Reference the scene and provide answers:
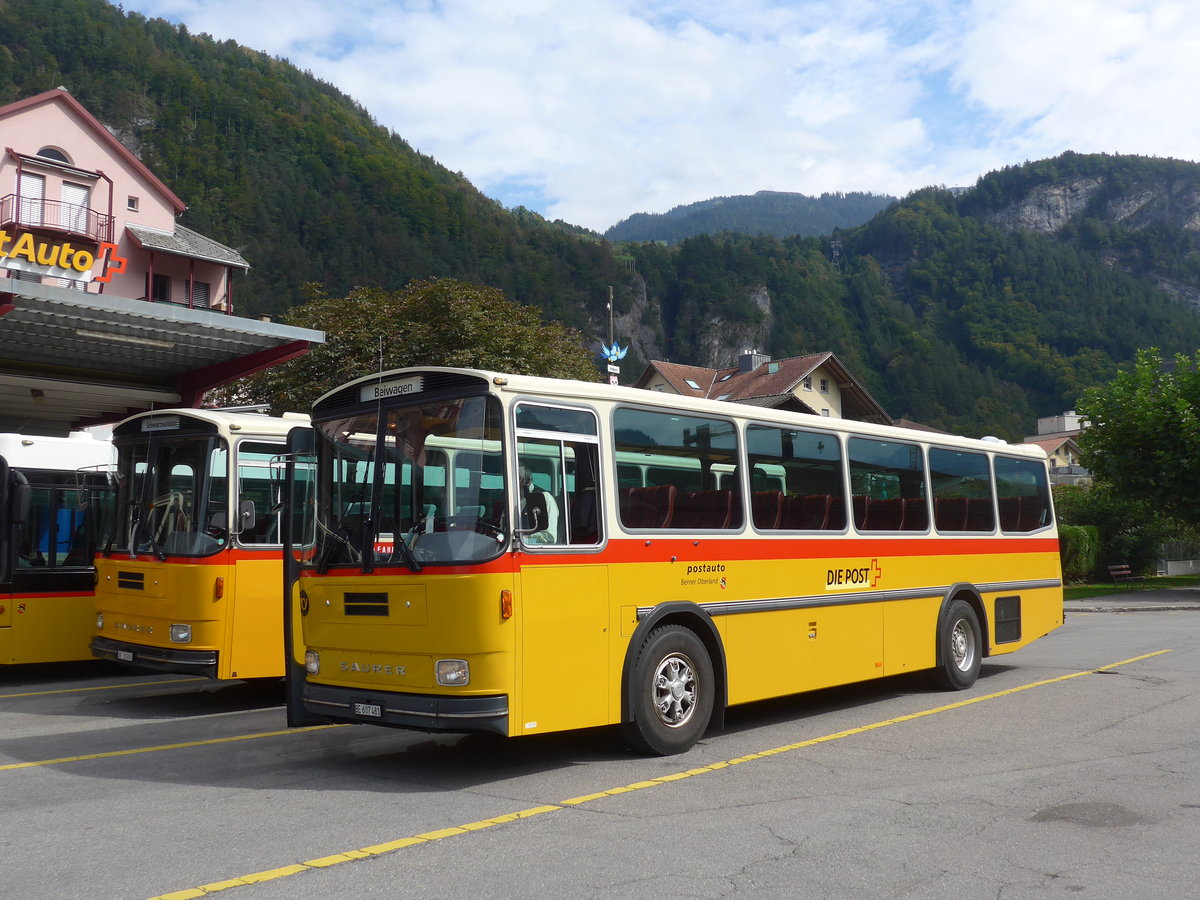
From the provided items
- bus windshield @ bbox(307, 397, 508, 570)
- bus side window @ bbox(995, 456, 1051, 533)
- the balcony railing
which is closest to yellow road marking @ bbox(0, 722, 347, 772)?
bus windshield @ bbox(307, 397, 508, 570)

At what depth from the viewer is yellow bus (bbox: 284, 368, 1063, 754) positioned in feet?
23.1

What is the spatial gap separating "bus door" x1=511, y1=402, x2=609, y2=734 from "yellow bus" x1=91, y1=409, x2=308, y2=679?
4.54m

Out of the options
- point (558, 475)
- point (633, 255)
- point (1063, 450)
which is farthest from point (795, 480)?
point (633, 255)

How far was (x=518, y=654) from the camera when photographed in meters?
6.98

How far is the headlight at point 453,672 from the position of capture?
6.91 metres

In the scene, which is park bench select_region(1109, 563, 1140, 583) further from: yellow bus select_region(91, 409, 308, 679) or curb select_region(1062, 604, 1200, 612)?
yellow bus select_region(91, 409, 308, 679)

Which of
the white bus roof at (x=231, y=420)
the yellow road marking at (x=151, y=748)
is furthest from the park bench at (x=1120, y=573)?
the yellow road marking at (x=151, y=748)

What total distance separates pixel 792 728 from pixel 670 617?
2.08 metres

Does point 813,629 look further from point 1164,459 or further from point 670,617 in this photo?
point 1164,459

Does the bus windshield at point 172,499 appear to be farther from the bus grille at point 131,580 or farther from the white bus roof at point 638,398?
the white bus roof at point 638,398

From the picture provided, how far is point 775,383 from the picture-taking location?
205 ft

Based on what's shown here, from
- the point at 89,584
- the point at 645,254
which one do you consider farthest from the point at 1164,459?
the point at 645,254

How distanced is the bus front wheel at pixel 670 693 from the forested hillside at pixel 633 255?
270 feet

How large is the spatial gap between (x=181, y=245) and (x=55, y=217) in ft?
16.8
